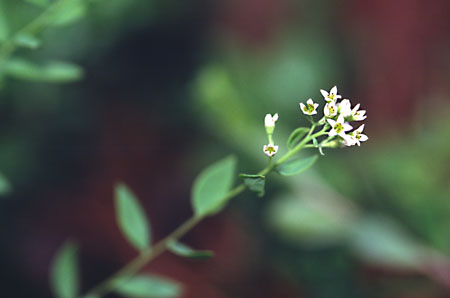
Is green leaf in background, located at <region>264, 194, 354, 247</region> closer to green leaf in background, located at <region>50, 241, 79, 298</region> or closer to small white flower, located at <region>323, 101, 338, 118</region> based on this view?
green leaf in background, located at <region>50, 241, 79, 298</region>

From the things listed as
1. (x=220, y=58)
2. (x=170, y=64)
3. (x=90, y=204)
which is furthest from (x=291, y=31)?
(x=90, y=204)

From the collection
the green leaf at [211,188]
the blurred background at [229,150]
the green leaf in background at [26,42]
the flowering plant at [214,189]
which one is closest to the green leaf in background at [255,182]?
the flowering plant at [214,189]

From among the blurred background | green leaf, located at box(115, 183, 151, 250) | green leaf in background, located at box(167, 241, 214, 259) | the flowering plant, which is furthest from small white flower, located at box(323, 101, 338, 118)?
the blurred background

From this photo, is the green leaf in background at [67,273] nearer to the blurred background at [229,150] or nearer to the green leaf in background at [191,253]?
the green leaf in background at [191,253]

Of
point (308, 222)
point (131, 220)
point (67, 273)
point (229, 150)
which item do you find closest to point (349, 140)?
point (131, 220)

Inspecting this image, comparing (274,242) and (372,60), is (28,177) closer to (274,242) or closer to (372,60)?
(274,242)
